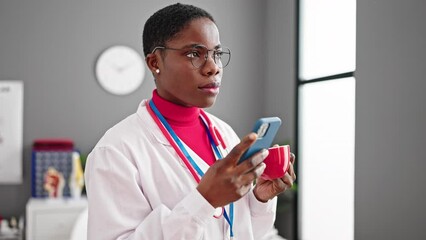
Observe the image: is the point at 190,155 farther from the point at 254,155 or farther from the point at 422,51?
the point at 422,51

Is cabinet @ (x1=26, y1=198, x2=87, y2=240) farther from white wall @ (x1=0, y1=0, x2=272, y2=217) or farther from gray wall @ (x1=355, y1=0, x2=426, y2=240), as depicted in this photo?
gray wall @ (x1=355, y1=0, x2=426, y2=240)

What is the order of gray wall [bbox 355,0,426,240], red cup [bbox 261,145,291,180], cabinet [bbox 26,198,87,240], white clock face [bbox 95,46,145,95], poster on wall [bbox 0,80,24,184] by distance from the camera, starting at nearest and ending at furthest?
1. red cup [bbox 261,145,291,180]
2. gray wall [bbox 355,0,426,240]
3. cabinet [bbox 26,198,87,240]
4. poster on wall [bbox 0,80,24,184]
5. white clock face [bbox 95,46,145,95]

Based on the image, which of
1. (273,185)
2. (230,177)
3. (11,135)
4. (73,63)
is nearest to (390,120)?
(273,185)

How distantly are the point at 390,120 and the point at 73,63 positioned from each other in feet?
8.33

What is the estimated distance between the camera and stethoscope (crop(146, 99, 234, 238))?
1053mm

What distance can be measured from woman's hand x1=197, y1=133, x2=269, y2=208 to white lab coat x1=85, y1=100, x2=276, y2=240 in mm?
24

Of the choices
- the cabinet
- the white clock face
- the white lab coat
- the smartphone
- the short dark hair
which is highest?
the white clock face

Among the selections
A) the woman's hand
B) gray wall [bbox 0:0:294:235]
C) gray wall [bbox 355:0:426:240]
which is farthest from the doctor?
gray wall [bbox 0:0:294:235]

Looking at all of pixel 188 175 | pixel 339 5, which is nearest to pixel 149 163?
pixel 188 175

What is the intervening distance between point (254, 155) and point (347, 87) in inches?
101

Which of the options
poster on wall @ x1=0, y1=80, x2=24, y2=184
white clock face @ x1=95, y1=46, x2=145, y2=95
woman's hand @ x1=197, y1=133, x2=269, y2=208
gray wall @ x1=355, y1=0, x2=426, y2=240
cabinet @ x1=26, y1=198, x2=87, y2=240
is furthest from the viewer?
white clock face @ x1=95, y1=46, x2=145, y2=95

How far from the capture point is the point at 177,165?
1.05 meters

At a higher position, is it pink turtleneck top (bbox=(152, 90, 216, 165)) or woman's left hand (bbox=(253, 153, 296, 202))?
pink turtleneck top (bbox=(152, 90, 216, 165))

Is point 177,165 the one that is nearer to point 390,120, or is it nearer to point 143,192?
point 143,192
